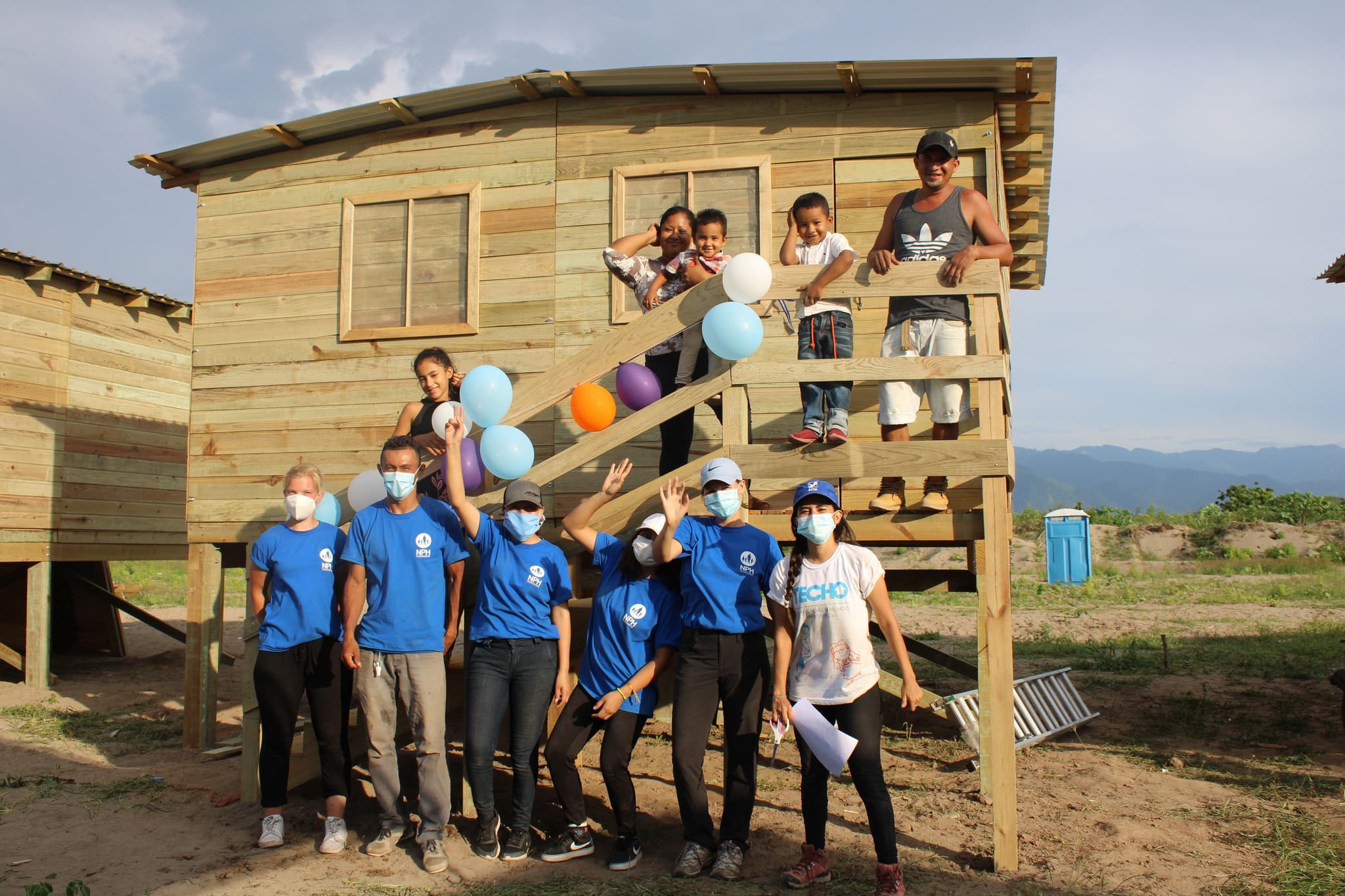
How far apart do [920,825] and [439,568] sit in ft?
10.3

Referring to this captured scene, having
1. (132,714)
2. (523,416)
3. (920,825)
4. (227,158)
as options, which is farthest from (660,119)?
(132,714)

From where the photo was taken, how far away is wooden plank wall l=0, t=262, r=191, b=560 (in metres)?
11.4

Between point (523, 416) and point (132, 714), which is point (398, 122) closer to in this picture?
point (523, 416)

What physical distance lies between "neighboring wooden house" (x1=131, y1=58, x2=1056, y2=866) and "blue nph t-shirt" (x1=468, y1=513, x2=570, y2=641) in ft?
3.48

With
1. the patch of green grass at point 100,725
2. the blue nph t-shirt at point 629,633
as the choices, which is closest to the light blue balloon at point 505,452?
the blue nph t-shirt at point 629,633

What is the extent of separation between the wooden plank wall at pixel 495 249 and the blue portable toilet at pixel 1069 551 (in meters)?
19.1

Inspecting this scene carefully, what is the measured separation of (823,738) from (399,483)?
99.2 inches

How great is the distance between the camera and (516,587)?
5.27 metres

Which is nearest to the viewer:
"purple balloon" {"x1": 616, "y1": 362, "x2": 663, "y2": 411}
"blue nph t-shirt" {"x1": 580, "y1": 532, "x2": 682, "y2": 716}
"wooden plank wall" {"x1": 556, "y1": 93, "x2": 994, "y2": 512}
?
"blue nph t-shirt" {"x1": 580, "y1": 532, "x2": 682, "y2": 716}

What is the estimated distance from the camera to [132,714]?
1002 cm

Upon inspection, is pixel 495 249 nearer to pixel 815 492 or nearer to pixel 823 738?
pixel 815 492

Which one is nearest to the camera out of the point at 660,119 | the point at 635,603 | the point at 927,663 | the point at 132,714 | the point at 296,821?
the point at 635,603

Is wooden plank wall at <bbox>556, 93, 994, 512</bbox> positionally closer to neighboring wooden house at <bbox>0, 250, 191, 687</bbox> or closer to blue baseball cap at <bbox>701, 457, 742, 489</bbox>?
blue baseball cap at <bbox>701, 457, 742, 489</bbox>

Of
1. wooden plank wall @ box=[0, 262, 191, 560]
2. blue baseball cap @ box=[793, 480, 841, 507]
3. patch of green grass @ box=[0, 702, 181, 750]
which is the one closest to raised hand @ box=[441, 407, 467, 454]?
blue baseball cap @ box=[793, 480, 841, 507]
